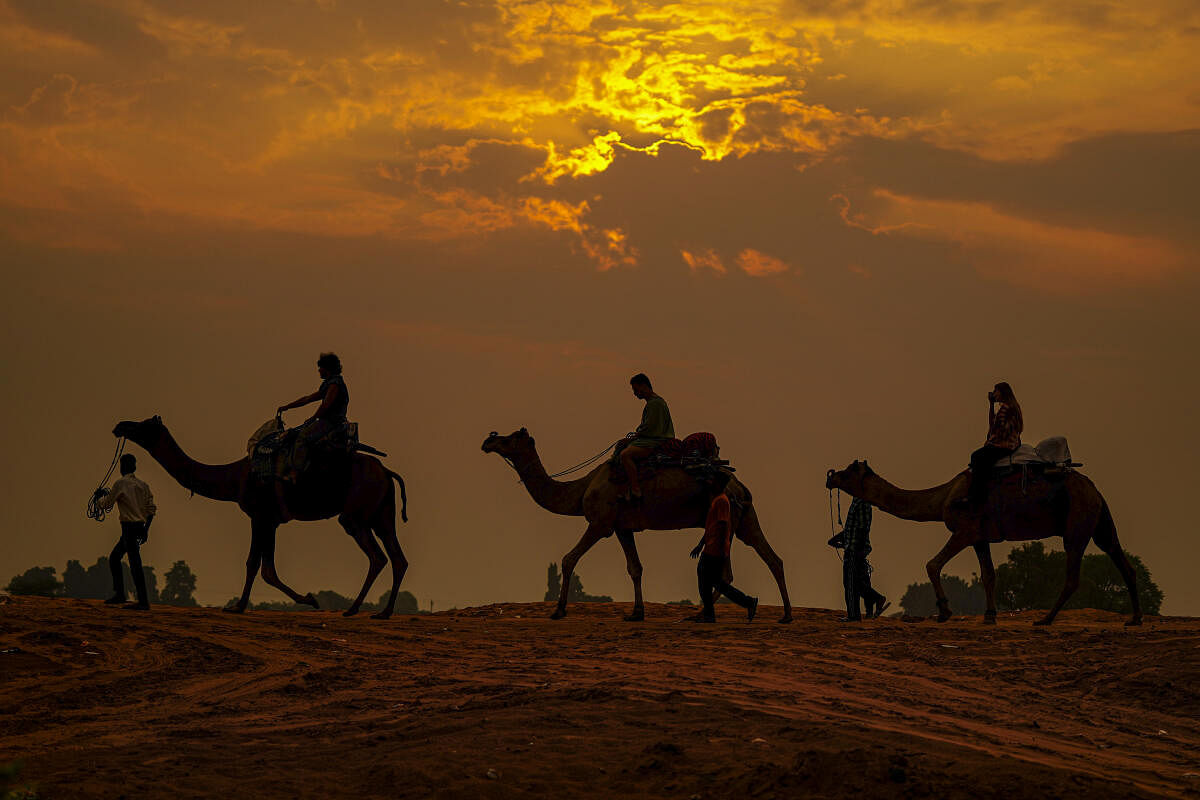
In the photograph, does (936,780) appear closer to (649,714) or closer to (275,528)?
(649,714)

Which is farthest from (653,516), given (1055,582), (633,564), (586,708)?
(1055,582)

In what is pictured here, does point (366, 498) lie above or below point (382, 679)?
above

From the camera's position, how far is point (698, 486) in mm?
22141

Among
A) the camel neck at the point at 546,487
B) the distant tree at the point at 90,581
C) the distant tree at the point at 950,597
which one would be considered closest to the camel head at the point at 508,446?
the camel neck at the point at 546,487

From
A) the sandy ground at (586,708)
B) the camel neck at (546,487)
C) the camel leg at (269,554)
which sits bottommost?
the sandy ground at (586,708)

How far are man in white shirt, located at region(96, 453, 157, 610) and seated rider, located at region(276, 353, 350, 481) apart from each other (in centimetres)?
209

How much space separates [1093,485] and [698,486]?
5.71 m

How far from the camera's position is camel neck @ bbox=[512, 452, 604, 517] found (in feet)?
77.7

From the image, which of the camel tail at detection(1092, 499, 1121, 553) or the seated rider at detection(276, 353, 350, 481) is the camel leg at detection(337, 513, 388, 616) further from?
the camel tail at detection(1092, 499, 1121, 553)

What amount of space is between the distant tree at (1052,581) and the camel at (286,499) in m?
37.5

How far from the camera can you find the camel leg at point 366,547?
22.0 meters

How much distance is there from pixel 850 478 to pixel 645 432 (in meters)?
3.84

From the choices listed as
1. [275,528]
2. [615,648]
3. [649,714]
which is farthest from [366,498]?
[649,714]

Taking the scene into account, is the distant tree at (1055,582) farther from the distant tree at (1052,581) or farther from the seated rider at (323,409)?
the seated rider at (323,409)
